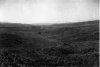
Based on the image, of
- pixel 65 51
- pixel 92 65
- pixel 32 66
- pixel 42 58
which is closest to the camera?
pixel 92 65

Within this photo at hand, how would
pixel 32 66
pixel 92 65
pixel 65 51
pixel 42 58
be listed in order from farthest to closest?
pixel 65 51 → pixel 42 58 → pixel 32 66 → pixel 92 65

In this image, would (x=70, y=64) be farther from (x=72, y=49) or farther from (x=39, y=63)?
(x=72, y=49)

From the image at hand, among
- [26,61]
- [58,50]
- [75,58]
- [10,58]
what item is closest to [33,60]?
[26,61]

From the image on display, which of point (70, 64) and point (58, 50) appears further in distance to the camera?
point (58, 50)

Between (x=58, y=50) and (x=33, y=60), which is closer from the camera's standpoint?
(x=33, y=60)

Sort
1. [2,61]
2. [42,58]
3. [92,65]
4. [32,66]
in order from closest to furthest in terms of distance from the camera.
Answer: [92,65] < [32,66] < [2,61] < [42,58]

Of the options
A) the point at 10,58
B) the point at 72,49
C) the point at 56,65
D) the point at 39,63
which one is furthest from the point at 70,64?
the point at 72,49

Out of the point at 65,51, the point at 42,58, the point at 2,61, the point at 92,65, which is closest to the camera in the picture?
the point at 92,65

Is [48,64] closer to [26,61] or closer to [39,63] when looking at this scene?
[39,63]

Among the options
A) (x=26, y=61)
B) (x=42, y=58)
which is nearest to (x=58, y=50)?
(x=42, y=58)
